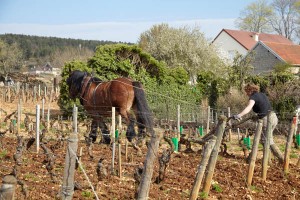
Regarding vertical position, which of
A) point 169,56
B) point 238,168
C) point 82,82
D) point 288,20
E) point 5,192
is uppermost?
point 288,20

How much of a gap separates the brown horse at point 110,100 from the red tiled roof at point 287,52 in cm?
2947

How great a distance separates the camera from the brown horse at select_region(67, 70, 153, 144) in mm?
12180

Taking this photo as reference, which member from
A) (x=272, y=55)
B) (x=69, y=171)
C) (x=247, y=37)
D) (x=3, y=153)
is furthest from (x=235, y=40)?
(x=69, y=171)

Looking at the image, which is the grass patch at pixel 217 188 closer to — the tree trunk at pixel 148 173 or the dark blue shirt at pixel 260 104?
the dark blue shirt at pixel 260 104

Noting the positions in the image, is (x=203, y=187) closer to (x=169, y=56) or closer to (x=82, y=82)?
(x=82, y=82)

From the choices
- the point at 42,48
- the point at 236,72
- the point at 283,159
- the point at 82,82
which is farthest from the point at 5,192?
the point at 42,48

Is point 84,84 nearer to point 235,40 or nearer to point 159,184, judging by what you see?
point 159,184

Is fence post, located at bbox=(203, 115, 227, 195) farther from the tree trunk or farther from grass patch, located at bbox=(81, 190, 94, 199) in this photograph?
the tree trunk

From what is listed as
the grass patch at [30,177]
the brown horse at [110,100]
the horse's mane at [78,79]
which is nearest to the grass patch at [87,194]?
the grass patch at [30,177]

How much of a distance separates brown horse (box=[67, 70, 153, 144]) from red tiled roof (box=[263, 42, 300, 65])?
29.5 m

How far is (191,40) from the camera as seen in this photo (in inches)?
1534

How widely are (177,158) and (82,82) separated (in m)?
4.09

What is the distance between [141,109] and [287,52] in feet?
104

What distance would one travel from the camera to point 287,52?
40.8m
